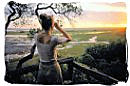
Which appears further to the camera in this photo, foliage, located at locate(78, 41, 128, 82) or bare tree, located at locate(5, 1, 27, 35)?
bare tree, located at locate(5, 1, 27, 35)

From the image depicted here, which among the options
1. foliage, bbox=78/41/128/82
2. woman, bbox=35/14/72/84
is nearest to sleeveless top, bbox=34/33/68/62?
woman, bbox=35/14/72/84

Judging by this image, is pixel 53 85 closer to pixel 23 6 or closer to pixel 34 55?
pixel 34 55

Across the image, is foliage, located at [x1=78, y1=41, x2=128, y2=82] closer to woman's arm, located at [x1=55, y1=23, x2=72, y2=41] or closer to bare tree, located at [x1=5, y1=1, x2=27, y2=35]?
woman's arm, located at [x1=55, y1=23, x2=72, y2=41]

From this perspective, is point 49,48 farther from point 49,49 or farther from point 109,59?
point 109,59

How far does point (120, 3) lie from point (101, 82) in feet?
1.65

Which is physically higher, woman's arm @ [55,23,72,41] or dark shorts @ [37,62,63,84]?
woman's arm @ [55,23,72,41]

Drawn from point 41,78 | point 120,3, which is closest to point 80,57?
point 41,78

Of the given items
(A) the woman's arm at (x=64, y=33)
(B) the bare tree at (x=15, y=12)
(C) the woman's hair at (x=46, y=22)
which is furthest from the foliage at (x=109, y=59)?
(B) the bare tree at (x=15, y=12)

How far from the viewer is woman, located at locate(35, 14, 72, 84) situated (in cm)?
190

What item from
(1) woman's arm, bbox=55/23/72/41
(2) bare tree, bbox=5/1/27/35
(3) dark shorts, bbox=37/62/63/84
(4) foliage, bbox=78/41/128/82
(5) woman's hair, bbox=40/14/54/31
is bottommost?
(3) dark shorts, bbox=37/62/63/84

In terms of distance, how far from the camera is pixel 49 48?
1.90 m

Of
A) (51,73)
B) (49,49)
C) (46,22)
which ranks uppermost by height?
(46,22)

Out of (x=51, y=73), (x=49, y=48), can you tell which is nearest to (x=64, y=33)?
(x=49, y=48)

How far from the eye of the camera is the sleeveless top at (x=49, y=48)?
6.23ft
